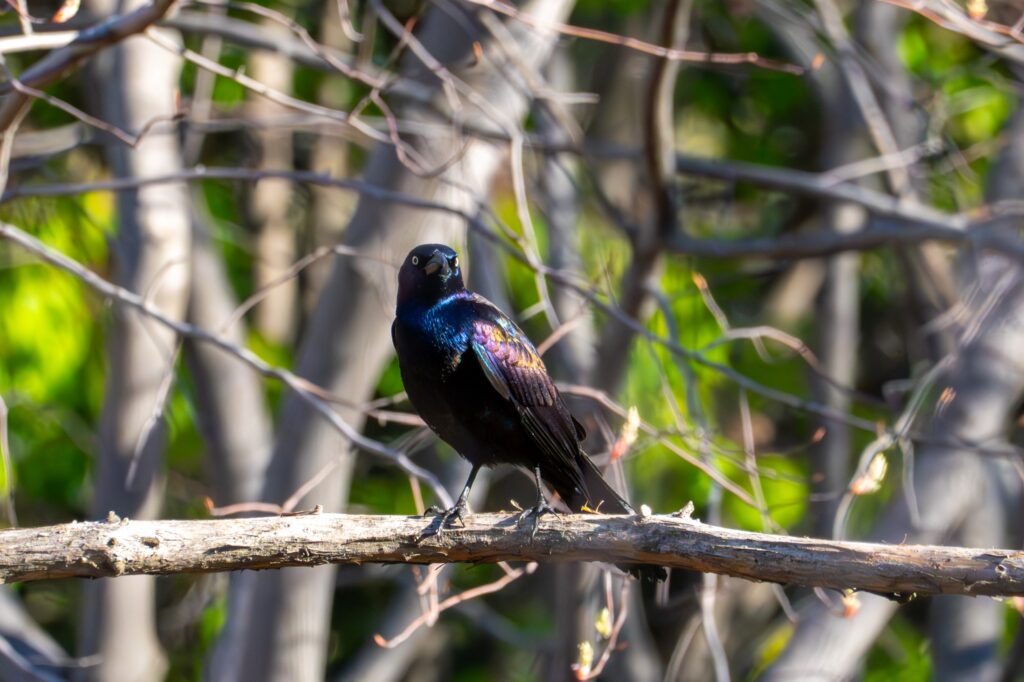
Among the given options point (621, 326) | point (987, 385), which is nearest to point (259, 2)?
point (621, 326)

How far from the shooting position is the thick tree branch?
2.63 m

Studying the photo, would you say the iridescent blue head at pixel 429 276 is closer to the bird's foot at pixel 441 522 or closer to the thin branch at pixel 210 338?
the thin branch at pixel 210 338

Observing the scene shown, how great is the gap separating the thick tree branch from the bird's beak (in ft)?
3.73

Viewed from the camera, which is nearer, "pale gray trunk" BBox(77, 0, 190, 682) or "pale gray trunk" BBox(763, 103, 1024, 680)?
"pale gray trunk" BBox(763, 103, 1024, 680)

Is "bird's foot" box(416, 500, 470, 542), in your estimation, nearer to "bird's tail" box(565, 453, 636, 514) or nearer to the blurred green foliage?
"bird's tail" box(565, 453, 636, 514)

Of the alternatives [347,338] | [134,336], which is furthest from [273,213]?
[347,338]

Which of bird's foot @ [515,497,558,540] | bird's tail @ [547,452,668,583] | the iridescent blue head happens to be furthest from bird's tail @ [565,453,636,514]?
the iridescent blue head

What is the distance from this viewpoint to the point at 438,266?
4.03 m

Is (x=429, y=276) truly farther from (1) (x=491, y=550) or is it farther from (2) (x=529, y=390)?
(1) (x=491, y=550)

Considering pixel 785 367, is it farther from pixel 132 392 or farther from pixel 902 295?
pixel 132 392

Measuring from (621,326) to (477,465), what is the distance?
1705mm

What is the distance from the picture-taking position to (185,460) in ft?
27.1

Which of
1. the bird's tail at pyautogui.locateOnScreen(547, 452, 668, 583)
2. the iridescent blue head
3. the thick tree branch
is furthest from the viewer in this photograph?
the iridescent blue head

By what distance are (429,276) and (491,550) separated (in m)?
1.22
